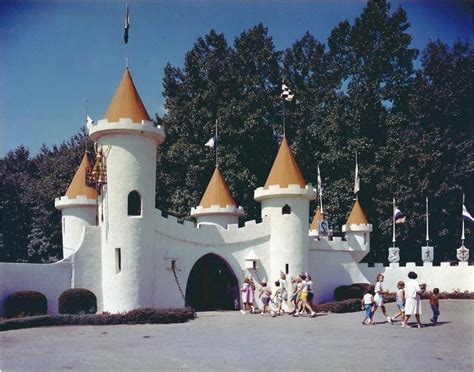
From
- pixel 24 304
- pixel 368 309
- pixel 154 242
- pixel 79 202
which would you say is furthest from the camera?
pixel 79 202

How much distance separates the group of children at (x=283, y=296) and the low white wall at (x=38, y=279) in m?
7.09

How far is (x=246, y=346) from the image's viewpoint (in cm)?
1452

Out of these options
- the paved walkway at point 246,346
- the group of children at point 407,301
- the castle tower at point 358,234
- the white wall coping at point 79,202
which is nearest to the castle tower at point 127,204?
the paved walkway at point 246,346

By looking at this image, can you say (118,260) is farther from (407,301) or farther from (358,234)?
(358,234)

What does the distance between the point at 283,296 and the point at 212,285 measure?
3.94 m

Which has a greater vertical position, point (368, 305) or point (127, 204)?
point (127, 204)

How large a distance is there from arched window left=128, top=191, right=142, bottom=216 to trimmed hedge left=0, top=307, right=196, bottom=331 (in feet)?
13.8

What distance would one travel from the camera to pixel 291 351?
44.9 ft

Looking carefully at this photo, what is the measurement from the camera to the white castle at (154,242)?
864 inches

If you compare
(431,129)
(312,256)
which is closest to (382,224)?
(431,129)

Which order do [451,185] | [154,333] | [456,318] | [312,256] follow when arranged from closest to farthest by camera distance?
[154,333] → [456,318] → [312,256] → [451,185]

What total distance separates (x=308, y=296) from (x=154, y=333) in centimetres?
701

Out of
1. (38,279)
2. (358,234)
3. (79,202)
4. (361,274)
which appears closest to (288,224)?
(361,274)

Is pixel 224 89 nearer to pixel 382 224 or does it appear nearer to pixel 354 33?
pixel 354 33
